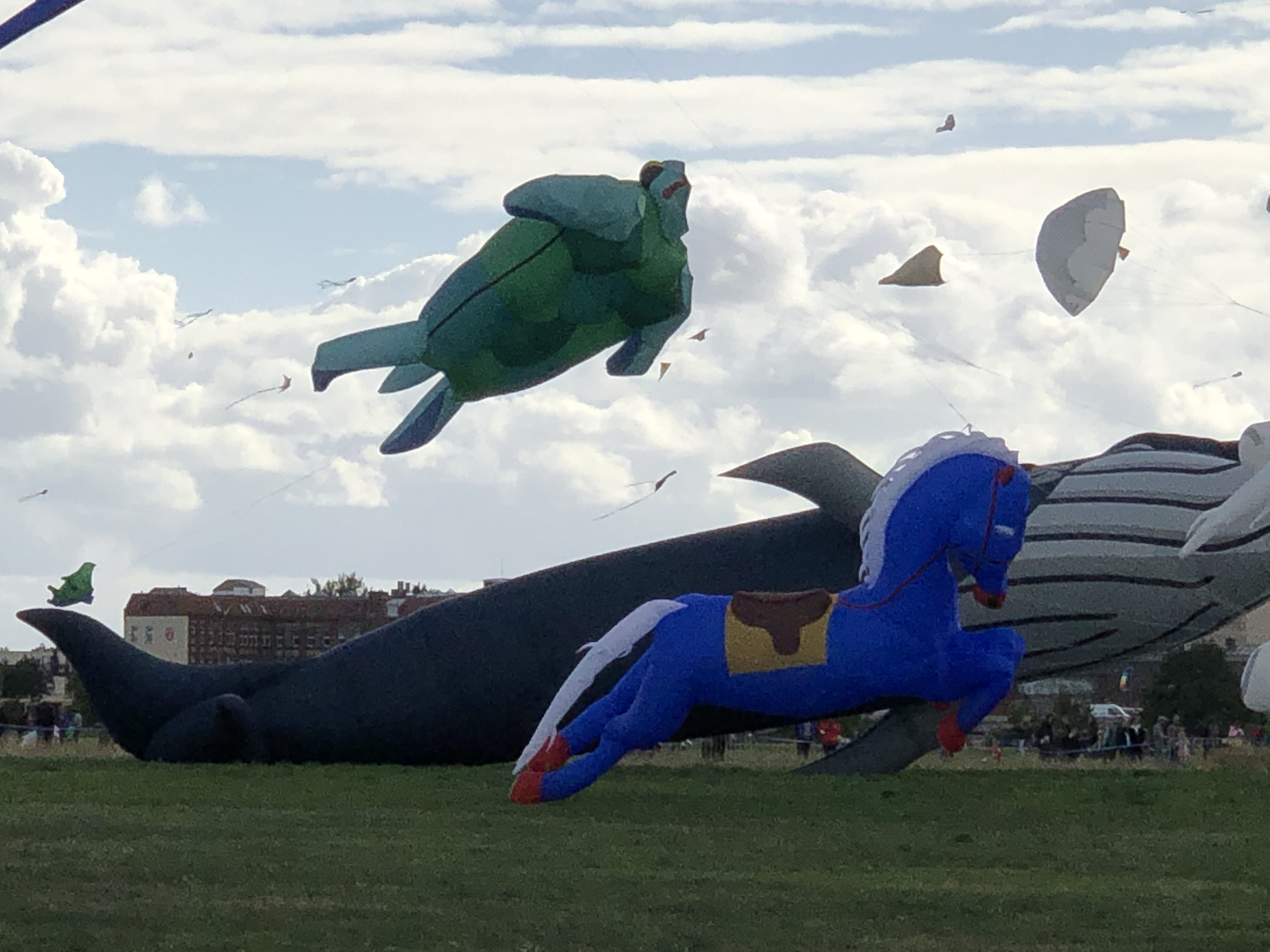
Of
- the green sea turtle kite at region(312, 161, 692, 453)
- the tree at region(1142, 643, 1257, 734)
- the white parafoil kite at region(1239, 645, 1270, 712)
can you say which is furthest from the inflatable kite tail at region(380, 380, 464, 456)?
the tree at region(1142, 643, 1257, 734)

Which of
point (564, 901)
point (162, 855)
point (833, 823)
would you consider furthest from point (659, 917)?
point (833, 823)

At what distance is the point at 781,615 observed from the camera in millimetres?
12930

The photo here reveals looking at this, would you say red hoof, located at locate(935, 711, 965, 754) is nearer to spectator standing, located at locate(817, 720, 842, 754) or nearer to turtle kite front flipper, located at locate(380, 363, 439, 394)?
turtle kite front flipper, located at locate(380, 363, 439, 394)

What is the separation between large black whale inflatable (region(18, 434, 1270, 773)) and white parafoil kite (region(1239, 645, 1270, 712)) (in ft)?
8.70

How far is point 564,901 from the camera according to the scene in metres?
8.41

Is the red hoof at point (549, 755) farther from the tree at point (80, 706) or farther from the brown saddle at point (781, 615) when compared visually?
the tree at point (80, 706)

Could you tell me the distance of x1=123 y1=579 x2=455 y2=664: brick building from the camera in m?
67.1

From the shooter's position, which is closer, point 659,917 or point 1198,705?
point 659,917

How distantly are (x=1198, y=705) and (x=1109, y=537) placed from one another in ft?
68.7

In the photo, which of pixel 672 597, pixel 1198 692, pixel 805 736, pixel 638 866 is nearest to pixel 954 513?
pixel 638 866

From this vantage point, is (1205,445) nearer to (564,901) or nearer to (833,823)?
(833,823)

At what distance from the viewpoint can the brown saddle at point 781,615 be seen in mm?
12883

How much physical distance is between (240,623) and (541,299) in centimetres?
5857

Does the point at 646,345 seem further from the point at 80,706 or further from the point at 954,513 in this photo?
the point at 80,706
